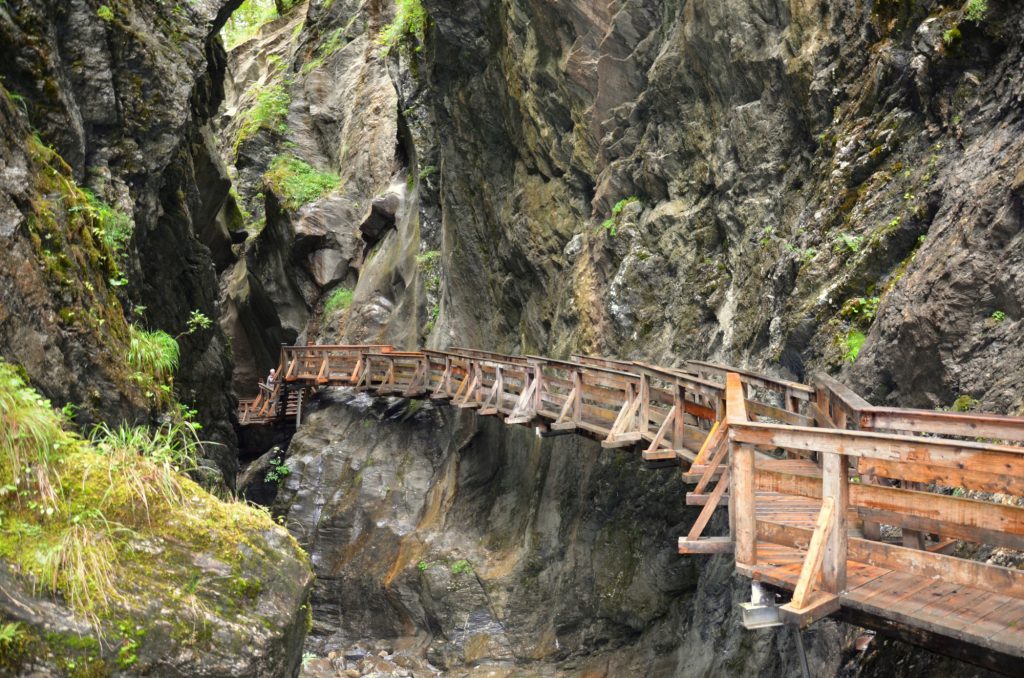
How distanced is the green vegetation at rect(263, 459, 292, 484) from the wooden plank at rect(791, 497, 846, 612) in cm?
2010

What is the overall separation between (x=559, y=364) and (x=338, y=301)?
21.5 meters

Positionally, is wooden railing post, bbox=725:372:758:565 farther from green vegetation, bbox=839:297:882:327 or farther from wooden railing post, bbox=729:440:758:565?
green vegetation, bbox=839:297:882:327

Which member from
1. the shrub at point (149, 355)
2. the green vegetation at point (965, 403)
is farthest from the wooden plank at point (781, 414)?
the shrub at point (149, 355)

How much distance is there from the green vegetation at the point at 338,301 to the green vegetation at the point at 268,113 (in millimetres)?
9140

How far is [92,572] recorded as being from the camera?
16.3 ft

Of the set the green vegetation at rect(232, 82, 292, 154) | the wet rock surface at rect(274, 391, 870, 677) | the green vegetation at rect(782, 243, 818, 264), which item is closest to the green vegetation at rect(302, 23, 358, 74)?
the green vegetation at rect(232, 82, 292, 154)

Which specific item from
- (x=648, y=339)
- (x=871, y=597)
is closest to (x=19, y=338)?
(x=871, y=597)

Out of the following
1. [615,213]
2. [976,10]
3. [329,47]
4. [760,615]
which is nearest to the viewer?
[760,615]

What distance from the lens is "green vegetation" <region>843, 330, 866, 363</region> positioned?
9211 millimetres

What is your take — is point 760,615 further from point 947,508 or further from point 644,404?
point 644,404

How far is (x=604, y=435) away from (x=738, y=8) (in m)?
7.76

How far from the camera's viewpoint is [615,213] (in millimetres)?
16297

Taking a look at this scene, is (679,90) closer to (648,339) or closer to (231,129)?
(648,339)

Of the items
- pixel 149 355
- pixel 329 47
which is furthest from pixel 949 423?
pixel 329 47
